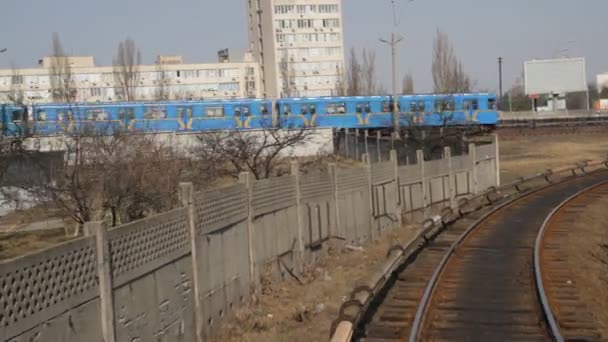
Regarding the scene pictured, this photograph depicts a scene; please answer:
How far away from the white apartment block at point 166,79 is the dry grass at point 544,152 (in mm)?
46388

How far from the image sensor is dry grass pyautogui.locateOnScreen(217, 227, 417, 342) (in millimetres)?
9719

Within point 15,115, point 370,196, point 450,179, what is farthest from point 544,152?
point 370,196

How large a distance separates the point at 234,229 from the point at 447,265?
22.5ft

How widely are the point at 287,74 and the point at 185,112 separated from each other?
68778mm

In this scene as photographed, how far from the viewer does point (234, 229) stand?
10.3 meters

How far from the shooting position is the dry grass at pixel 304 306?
972 cm

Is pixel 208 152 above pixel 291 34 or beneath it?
beneath

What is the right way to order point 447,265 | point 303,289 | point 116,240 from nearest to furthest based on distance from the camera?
point 116,240 → point 303,289 → point 447,265

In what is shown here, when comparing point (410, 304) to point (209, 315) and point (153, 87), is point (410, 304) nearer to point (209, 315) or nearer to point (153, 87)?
point (209, 315)

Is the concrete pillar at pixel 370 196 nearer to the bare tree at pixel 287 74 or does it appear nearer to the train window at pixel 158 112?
the train window at pixel 158 112

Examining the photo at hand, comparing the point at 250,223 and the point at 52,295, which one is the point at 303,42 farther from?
the point at 52,295

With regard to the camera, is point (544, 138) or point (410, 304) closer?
point (410, 304)

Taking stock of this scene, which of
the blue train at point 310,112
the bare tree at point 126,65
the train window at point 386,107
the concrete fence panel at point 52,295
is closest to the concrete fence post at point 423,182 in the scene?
the blue train at point 310,112

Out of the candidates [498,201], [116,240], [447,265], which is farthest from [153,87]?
[116,240]
